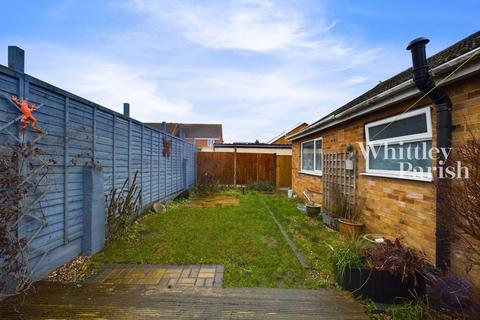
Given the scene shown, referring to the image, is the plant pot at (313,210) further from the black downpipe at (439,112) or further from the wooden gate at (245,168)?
the wooden gate at (245,168)

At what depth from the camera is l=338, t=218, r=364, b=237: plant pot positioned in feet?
17.4

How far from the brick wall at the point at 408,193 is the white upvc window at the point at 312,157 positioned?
198 centimetres

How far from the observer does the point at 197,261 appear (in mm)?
4078

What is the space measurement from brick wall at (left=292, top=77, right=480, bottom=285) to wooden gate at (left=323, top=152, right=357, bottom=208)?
0.20 m

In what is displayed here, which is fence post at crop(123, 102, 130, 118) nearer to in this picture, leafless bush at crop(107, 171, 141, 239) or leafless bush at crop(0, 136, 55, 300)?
leafless bush at crop(107, 171, 141, 239)

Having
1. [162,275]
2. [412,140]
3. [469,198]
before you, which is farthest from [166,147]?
[469,198]

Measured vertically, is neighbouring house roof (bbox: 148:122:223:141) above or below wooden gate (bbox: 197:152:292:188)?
above

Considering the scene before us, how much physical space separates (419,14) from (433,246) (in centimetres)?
546

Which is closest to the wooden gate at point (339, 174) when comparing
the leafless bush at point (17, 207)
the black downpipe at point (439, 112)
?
the black downpipe at point (439, 112)

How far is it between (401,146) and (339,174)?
2.33 m

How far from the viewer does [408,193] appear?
405 centimetres

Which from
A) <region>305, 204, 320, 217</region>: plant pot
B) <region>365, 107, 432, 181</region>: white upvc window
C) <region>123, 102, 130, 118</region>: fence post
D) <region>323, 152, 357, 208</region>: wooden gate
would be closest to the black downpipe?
<region>365, 107, 432, 181</region>: white upvc window

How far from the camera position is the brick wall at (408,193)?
119 inches

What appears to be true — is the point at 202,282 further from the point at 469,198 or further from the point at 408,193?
the point at 408,193
